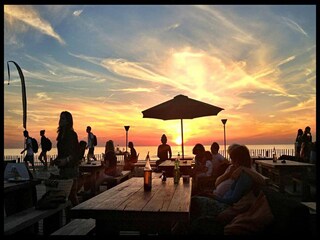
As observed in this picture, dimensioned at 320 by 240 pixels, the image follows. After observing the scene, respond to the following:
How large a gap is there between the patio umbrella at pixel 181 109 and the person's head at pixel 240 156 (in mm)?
4833

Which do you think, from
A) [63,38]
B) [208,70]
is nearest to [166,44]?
[63,38]

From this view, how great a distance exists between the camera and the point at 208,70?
7055 millimetres

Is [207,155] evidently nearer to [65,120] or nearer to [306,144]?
[65,120]

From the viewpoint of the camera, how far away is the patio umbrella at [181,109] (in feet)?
28.4

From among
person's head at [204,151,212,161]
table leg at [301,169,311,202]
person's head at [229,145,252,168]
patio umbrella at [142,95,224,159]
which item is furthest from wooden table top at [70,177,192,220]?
patio umbrella at [142,95,224,159]

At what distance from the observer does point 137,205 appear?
8.94 feet

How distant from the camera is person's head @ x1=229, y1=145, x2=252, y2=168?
3.69 meters

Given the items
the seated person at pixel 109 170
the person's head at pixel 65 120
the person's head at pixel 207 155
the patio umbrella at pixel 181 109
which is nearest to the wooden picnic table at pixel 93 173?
the seated person at pixel 109 170

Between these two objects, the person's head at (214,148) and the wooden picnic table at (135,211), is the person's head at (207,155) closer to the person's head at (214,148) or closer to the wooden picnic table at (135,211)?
the person's head at (214,148)

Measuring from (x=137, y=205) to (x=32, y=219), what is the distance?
1.44 metres

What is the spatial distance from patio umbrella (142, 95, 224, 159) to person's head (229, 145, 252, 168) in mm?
4833

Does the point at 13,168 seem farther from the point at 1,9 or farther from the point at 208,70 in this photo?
the point at 208,70

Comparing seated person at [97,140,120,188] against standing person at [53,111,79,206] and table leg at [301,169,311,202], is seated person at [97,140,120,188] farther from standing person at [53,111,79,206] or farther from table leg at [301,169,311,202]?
table leg at [301,169,311,202]

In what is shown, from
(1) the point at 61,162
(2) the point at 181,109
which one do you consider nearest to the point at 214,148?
(2) the point at 181,109
